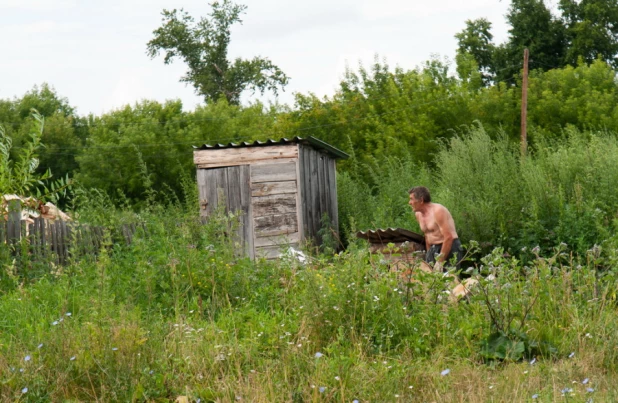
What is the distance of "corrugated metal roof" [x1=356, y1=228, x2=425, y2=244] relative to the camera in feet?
38.2

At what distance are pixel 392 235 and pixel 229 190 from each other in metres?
4.82

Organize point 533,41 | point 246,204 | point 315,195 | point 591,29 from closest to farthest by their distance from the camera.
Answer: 1. point 246,204
2. point 315,195
3. point 591,29
4. point 533,41

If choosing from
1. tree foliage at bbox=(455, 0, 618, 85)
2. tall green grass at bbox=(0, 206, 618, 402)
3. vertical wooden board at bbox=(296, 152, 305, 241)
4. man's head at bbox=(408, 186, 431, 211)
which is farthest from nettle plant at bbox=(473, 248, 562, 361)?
tree foliage at bbox=(455, 0, 618, 85)

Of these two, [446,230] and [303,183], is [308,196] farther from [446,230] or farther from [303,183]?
[446,230]

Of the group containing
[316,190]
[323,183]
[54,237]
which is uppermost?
[323,183]

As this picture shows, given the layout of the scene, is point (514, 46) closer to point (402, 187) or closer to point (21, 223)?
point (402, 187)

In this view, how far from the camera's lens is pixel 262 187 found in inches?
614

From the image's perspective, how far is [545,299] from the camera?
637 cm

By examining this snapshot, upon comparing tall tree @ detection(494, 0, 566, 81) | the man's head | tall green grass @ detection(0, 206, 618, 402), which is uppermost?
tall tree @ detection(494, 0, 566, 81)

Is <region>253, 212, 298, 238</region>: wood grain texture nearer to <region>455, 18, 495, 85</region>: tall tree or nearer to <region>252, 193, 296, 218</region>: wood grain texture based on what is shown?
<region>252, 193, 296, 218</region>: wood grain texture

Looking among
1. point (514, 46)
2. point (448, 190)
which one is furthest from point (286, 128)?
point (448, 190)

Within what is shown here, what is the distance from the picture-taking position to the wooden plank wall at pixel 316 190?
621 inches

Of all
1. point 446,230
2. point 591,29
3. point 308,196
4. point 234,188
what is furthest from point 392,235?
point 591,29

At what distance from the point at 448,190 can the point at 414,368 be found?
9.02 metres
